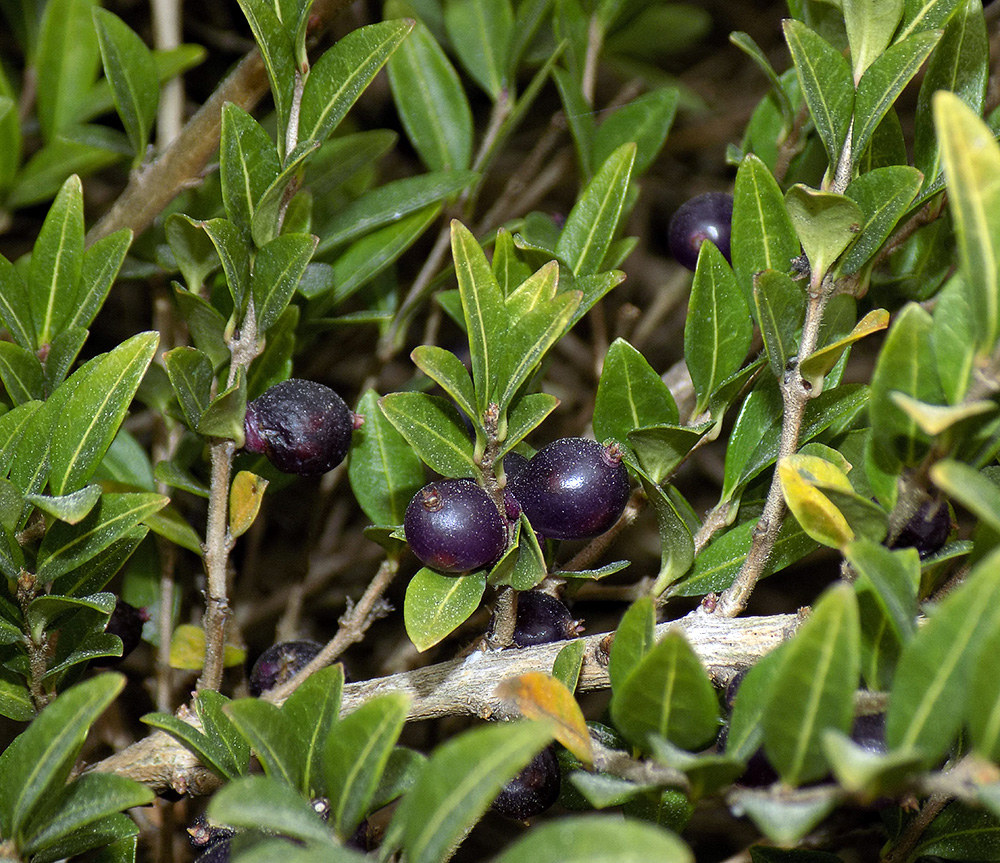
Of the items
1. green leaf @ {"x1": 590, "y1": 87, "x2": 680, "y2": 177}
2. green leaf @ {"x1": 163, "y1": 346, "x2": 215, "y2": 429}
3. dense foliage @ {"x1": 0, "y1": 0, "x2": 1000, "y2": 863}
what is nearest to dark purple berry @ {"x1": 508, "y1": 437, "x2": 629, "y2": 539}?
dense foliage @ {"x1": 0, "y1": 0, "x2": 1000, "y2": 863}

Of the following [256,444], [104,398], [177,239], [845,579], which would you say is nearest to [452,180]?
[177,239]

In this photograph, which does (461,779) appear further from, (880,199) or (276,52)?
(276,52)

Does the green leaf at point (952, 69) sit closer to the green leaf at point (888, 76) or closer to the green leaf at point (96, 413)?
the green leaf at point (888, 76)

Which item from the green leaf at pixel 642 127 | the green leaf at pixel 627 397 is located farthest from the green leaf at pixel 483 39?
the green leaf at pixel 627 397

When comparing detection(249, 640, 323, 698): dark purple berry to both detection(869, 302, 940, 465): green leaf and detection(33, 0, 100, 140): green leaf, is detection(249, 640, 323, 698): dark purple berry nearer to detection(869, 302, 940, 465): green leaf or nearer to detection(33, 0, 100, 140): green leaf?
detection(869, 302, 940, 465): green leaf

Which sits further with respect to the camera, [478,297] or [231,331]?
[231,331]

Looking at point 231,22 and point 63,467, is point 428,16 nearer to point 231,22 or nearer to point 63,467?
point 231,22
